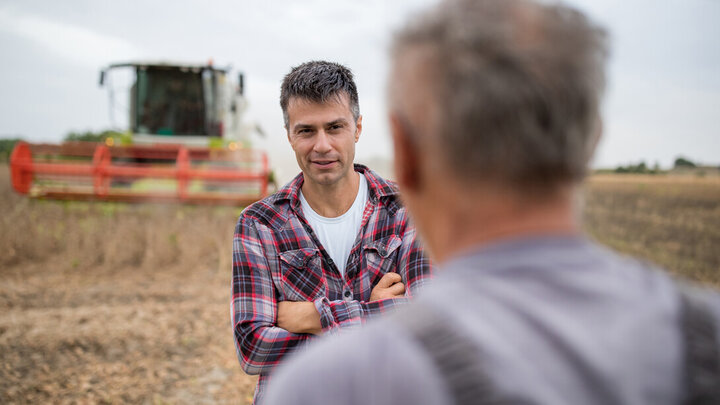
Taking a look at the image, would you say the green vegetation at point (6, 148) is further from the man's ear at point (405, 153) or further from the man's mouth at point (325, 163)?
the man's ear at point (405, 153)

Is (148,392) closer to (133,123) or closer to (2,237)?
(2,237)

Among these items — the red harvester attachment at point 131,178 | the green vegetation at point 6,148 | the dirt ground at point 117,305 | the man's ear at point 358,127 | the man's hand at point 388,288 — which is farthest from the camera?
the green vegetation at point 6,148

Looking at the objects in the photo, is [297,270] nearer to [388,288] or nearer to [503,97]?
[388,288]

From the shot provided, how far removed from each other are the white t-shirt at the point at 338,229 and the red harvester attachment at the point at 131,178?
6.60 metres

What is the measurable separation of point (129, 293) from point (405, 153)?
20.1 ft

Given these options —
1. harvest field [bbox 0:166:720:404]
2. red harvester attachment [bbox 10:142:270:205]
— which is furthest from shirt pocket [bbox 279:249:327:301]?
red harvester attachment [bbox 10:142:270:205]

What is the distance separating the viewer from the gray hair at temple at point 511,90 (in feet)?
2.10

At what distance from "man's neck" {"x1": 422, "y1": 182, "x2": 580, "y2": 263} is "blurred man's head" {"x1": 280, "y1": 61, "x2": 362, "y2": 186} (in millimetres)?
1361

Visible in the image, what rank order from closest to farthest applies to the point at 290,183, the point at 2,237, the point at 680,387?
the point at 680,387, the point at 290,183, the point at 2,237

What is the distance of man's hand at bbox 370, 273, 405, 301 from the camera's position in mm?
1809

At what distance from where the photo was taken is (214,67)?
1099 centimetres

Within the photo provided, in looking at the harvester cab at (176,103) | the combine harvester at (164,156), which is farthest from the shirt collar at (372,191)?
the harvester cab at (176,103)

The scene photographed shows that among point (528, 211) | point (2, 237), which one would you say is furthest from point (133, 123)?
point (528, 211)

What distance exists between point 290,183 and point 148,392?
2.89 m
